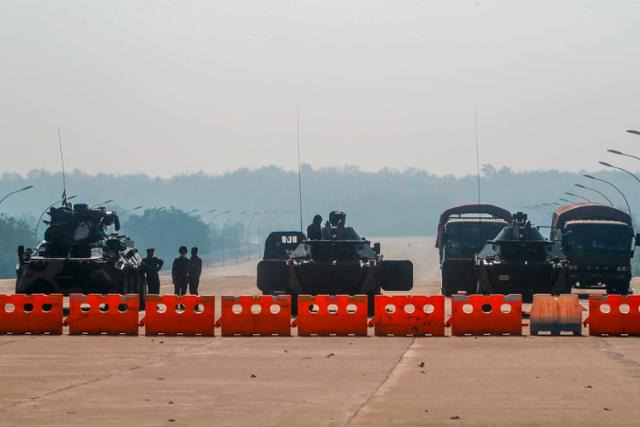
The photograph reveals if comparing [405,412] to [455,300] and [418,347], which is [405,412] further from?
[455,300]

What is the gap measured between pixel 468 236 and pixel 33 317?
25710mm

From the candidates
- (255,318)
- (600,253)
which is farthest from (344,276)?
(600,253)

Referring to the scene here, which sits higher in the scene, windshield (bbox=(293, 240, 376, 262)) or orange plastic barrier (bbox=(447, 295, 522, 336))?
windshield (bbox=(293, 240, 376, 262))

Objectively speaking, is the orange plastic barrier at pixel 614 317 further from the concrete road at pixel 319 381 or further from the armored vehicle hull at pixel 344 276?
the armored vehicle hull at pixel 344 276

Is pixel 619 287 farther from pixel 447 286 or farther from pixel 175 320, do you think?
pixel 175 320

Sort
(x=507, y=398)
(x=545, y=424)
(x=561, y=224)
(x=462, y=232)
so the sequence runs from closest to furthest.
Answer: (x=545, y=424)
(x=507, y=398)
(x=462, y=232)
(x=561, y=224)

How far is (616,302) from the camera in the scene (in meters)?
23.8

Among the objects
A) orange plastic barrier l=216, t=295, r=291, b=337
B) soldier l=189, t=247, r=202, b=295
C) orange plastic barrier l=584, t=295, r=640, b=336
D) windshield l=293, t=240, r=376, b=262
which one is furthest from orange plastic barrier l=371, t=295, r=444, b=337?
soldier l=189, t=247, r=202, b=295

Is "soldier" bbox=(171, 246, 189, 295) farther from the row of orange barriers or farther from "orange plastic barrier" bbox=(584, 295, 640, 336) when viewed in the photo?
"orange plastic barrier" bbox=(584, 295, 640, 336)

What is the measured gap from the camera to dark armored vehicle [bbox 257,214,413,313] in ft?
99.5

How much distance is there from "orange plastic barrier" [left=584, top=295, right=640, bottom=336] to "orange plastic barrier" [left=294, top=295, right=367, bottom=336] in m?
4.02

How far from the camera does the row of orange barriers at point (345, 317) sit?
2389 centimetres

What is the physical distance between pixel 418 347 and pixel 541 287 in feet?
38.7

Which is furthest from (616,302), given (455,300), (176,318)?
(176,318)
